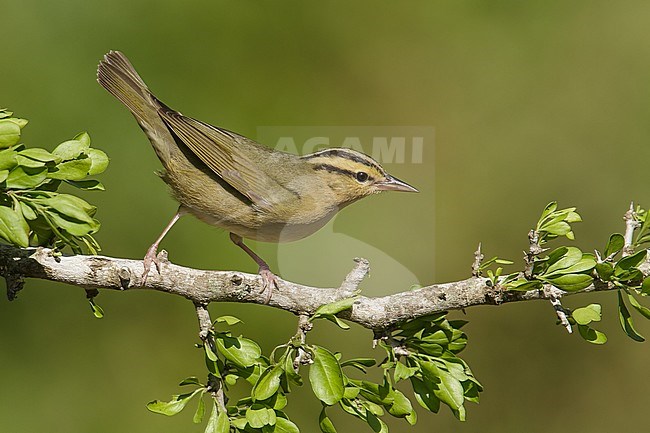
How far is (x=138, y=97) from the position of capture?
166 inches

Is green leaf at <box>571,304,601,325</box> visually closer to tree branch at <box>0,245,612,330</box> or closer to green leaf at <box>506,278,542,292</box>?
green leaf at <box>506,278,542,292</box>

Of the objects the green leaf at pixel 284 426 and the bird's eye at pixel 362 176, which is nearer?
the green leaf at pixel 284 426

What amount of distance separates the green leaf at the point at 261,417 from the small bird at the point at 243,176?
1.37 metres

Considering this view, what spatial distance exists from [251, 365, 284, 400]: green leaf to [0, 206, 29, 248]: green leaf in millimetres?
810

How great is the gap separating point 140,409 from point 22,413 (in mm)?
704

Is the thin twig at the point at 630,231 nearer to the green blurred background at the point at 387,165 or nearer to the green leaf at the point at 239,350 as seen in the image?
the green leaf at the point at 239,350

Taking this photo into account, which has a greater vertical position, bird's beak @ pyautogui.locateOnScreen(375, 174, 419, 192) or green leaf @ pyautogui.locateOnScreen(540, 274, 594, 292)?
bird's beak @ pyautogui.locateOnScreen(375, 174, 419, 192)

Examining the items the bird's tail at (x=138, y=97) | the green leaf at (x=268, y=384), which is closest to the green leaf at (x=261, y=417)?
the green leaf at (x=268, y=384)

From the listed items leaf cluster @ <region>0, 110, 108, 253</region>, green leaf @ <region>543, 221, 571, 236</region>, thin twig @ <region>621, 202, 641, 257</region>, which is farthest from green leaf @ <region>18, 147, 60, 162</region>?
thin twig @ <region>621, 202, 641, 257</region>

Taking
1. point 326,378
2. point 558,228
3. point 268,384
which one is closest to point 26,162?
point 268,384

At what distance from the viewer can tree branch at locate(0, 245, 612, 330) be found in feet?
9.18

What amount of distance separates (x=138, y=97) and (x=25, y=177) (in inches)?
71.0

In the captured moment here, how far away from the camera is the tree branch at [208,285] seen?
2.80 meters

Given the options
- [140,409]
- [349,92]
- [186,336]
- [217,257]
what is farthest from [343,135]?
[140,409]
